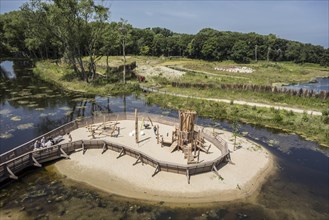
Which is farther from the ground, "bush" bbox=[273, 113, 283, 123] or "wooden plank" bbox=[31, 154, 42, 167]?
"bush" bbox=[273, 113, 283, 123]

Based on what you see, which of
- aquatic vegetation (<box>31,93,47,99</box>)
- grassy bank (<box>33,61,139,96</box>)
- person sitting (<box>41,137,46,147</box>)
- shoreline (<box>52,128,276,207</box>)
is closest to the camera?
shoreline (<box>52,128,276,207</box>)

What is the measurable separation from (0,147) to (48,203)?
15.0 metres

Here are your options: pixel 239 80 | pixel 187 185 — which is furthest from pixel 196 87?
pixel 187 185

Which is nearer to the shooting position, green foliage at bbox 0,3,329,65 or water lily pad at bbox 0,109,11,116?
water lily pad at bbox 0,109,11,116

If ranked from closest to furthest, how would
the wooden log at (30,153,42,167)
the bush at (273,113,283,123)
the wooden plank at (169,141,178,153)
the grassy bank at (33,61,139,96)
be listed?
1. the wooden log at (30,153,42,167)
2. the wooden plank at (169,141,178,153)
3. the bush at (273,113,283,123)
4. the grassy bank at (33,61,139,96)

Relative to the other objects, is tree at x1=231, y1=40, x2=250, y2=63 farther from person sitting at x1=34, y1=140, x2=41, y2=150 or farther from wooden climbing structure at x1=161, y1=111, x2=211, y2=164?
person sitting at x1=34, y1=140, x2=41, y2=150

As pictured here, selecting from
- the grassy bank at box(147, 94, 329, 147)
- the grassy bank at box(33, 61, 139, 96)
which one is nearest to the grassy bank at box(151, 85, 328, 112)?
the grassy bank at box(147, 94, 329, 147)

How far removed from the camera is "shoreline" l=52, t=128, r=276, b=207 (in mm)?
26359

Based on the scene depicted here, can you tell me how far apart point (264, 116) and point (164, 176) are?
2660 cm

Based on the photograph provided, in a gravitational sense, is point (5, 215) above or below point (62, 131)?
below

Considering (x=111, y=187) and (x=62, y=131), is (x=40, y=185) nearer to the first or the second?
(x=111, y=187)

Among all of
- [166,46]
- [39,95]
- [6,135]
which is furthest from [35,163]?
[166,46]

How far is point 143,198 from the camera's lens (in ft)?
85.2

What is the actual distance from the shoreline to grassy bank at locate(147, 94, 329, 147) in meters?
12.8
